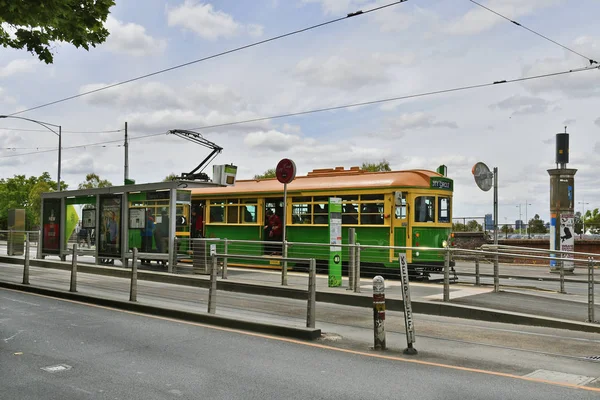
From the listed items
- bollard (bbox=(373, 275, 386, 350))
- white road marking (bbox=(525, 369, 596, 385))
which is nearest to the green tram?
bollard (bbox=(373, 275, 386, 350))

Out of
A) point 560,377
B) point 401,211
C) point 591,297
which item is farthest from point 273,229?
point 560,377

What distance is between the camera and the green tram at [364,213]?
16.9 meters

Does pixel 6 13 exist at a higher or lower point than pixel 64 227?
higher

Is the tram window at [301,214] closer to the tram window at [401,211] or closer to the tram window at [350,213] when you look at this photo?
the tram window at [350,213]

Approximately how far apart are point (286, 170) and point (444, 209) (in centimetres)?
561

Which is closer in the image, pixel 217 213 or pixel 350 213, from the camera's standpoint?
pixel 350 213

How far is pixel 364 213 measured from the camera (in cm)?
1755

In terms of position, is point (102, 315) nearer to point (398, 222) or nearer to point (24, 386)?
point (24, 386)

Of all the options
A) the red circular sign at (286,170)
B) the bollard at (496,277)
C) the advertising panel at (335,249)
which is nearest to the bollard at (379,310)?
the advertising panel at (335,249)

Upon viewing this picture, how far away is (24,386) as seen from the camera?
5.98 metres

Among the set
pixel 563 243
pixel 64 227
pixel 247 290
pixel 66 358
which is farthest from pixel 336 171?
pixel 66 358

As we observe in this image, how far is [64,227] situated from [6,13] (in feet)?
43.3

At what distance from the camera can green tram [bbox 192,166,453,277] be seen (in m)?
16.9

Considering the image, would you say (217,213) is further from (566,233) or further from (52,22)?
(566,233)
